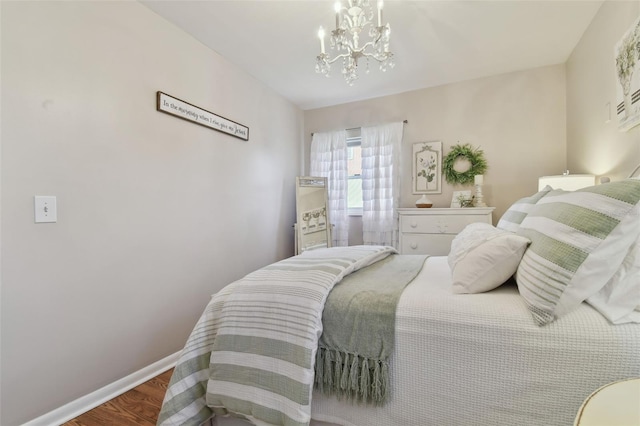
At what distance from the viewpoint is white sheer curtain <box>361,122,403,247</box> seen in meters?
3.37

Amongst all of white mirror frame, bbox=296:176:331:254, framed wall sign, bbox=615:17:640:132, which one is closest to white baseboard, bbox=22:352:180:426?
white mirror frame, bbox=296:176:331:254

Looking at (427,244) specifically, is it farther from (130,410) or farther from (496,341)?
(130,410)

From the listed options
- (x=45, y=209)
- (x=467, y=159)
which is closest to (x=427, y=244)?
(x=467, y=159)

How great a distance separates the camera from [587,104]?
2232mm

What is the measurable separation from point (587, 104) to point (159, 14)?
3181mm

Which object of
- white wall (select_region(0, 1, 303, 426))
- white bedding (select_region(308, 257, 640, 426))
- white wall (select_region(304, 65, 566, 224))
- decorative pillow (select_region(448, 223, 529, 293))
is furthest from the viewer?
→ white wall (select_region(304, 65, 566, 224))

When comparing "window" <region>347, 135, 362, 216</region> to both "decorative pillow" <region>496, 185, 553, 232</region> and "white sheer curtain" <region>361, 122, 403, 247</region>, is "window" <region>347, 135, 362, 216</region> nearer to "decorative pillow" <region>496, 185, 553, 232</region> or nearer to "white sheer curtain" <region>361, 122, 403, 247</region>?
"white sheer curtain" <region>361, 122, 403, 247</region>

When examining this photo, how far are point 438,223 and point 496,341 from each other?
6.99 ft

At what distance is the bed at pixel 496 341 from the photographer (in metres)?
0.85

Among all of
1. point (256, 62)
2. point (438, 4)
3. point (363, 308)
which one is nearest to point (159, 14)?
point (256, 62)

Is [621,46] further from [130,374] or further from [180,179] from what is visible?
[130,374]

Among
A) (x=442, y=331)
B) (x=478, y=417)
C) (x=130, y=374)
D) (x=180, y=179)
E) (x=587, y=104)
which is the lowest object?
(x=130, y=374)

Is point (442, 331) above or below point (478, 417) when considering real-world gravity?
above

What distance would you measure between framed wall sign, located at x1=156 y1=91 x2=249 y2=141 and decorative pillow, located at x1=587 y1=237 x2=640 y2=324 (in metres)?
2.44
